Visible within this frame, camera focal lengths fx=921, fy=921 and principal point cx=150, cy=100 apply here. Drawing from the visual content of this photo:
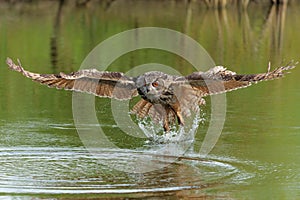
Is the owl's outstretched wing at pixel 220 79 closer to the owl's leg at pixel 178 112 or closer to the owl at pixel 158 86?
the owl at pixel 158 86

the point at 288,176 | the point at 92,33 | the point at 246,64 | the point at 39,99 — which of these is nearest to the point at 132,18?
the point at 92,33

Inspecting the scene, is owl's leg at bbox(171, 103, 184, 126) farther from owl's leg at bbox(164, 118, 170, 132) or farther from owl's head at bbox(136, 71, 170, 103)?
owl's head at bbox(136, 71, 170, 103)

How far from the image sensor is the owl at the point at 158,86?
1049cm

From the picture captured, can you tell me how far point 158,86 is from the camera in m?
10.6

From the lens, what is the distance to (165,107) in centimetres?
1120

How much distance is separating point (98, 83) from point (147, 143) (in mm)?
1086

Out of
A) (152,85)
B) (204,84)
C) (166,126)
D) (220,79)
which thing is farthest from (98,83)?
(220,79)

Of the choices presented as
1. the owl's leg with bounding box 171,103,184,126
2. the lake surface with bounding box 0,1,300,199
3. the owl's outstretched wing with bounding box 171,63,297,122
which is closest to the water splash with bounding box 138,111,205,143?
the lake surface with bounding box 0,1,300,199

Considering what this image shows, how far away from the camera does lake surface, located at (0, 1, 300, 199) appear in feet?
29.6

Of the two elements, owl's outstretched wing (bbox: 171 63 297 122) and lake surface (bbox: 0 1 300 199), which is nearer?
lake surface (bbox: 0 1 300 199)

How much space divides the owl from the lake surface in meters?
0.46

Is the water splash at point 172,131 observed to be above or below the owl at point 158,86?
below

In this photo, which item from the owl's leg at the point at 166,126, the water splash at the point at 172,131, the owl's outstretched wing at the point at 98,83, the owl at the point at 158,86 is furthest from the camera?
the water splash at the point at 172,131

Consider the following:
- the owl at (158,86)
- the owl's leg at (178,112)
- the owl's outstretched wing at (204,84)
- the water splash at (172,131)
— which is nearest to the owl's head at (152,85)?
the owl at (158,86)
